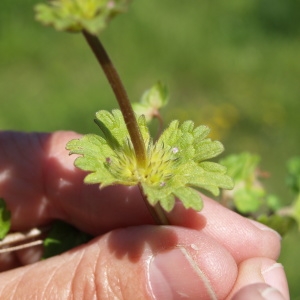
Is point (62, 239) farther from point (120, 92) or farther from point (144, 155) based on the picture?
point (120, 92)

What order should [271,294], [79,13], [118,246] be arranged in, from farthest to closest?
[118,246] → [271,294] → [79,13]

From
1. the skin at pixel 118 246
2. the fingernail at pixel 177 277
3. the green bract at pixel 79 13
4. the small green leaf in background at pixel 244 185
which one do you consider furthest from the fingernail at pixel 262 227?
the green bract at pixel 79 13

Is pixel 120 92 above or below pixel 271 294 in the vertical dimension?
above

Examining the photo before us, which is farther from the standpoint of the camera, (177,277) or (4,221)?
(4,221)

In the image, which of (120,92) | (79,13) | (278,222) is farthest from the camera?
(278,222)

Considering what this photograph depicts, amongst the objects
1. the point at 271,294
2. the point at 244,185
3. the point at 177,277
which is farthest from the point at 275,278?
the point at 244,185

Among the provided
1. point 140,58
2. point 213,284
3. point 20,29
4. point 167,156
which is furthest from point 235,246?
point 20,29
